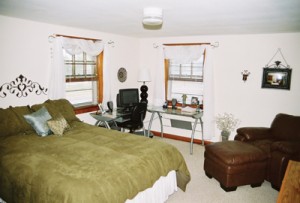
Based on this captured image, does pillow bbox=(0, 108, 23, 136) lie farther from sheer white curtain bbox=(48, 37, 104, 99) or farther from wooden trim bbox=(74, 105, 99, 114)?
wooden trim bbox=(74, 105, 99, 114)

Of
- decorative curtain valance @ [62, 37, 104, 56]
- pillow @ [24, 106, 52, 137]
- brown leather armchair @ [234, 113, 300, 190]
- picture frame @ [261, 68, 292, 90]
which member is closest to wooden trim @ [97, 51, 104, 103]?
decorative curtain valance @ [62, 37, 104, 56]

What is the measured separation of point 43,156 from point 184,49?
3.73m

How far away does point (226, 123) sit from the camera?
475 centimetres

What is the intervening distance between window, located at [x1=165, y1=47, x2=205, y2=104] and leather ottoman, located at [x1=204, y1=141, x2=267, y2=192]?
194 centimetres

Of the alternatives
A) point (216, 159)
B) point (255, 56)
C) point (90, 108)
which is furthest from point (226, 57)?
point (90, 108)

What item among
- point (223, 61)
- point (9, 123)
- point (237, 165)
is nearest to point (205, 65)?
point (223, 61)

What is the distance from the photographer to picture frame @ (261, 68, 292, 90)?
426cm

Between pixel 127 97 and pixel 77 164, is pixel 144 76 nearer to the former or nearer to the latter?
pixel 127 97

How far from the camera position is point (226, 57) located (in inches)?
189

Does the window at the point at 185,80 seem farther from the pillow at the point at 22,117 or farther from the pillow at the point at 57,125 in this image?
the pillow at the point at 22,117

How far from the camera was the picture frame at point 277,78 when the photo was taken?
426cm

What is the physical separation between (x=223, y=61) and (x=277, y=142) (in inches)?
81.6

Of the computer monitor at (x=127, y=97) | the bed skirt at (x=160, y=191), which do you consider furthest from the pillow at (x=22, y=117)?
the computer monitor at (x=127, y=97)

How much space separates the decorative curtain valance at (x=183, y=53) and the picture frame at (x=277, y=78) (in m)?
1.38
